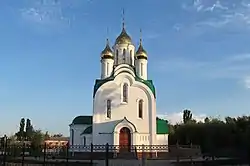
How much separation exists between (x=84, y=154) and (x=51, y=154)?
5.70 m

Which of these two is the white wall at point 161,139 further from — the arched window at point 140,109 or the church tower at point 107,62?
the church tower at point 107,62

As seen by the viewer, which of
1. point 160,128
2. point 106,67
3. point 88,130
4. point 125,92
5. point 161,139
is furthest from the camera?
point 106,67

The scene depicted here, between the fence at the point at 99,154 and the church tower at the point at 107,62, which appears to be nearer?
the fence at the point at 99,154

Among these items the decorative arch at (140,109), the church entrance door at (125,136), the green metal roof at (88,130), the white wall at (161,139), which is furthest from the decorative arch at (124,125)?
the green metal roof at (88,130)

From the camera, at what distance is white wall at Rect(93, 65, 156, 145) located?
122ft

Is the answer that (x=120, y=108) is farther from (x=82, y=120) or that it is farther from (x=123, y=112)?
(x=82, y=120)

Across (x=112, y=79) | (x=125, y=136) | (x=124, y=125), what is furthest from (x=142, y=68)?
(x=125, y=136)

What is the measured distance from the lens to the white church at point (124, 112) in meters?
36.7

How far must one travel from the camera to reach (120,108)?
124 ft

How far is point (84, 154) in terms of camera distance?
35125mm

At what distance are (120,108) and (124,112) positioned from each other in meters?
0.60

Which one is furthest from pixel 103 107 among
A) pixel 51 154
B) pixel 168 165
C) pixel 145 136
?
pixel 168 165

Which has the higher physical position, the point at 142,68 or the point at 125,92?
the point at 142,68

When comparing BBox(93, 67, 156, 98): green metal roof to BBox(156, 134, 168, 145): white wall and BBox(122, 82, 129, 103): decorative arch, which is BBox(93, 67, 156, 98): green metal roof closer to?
BBox(122, 82, 129, 103): decorative arch
